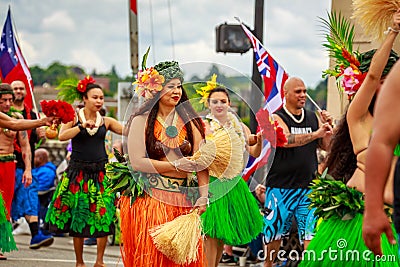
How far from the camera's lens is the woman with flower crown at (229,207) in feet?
25.8

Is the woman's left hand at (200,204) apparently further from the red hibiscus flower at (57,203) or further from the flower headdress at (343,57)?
the red hibiscus flower at (57,203)

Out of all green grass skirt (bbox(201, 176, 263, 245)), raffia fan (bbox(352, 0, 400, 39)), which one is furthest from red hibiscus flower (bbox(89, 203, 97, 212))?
raffia fan (bbox(352, 0, 400, 39))

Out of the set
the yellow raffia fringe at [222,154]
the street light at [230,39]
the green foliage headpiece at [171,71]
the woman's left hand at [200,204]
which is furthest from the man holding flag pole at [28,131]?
the woman's left hand at [200,204]

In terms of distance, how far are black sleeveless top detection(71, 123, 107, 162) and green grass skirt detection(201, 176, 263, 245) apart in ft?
5.45

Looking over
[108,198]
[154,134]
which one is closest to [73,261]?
[108,198]

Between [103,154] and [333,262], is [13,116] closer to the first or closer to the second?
[103,154]

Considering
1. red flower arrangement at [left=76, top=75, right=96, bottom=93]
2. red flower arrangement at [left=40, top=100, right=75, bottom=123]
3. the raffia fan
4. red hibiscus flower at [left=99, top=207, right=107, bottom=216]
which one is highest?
the raffia fan

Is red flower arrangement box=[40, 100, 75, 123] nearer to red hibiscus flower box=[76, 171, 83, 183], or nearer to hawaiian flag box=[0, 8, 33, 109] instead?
red hibiscus flower box=[76, 171, 83, 183]

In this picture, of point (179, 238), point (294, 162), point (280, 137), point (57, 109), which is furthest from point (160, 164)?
point (294, 162)

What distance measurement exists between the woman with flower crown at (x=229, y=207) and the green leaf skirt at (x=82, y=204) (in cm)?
145

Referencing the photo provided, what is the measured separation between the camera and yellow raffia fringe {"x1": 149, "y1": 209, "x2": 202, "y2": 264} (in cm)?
602

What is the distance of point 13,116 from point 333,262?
5456 millimetres

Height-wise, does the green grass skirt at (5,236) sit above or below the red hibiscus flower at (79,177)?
below

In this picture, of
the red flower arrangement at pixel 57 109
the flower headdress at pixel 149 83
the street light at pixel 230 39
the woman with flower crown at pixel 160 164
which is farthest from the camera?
the street light at pixel 230 39
